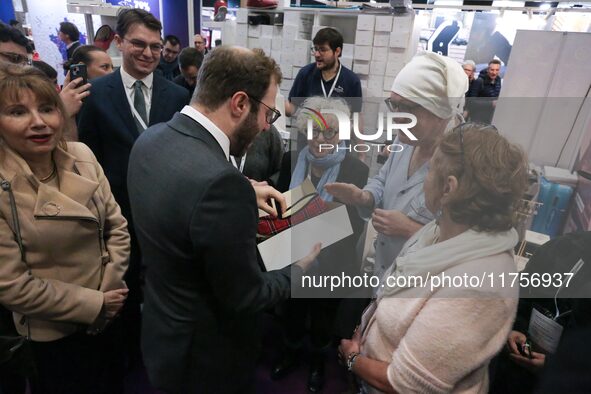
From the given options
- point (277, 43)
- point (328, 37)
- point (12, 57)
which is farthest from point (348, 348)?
point (277, 43)

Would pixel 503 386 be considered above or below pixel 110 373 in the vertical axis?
above

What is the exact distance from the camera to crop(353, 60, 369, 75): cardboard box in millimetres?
4262

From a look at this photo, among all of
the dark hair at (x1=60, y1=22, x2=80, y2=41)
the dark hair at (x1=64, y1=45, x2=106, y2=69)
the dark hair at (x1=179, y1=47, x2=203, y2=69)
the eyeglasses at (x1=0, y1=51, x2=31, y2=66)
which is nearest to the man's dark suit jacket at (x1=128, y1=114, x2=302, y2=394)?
the eyeglasses at (x1=0, y1=51, x2=31, y2=66)

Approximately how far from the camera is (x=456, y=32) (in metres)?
6.93

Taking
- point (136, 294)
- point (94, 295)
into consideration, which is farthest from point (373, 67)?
point (94, 295)

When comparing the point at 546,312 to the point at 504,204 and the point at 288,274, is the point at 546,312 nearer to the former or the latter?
the point at 504,204

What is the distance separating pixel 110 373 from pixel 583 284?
1.71 metres

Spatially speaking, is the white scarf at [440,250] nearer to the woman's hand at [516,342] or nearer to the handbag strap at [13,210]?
the woman's hand at [516,342]

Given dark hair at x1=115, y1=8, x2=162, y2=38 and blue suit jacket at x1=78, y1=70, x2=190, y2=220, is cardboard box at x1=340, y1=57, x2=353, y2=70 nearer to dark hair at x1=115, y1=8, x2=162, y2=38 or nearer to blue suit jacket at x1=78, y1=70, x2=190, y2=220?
dark hair at x1=115, y1=8, x2=162, y2=38

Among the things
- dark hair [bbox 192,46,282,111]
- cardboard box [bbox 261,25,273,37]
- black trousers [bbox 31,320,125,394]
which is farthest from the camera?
cardboard box [bbox 261,25,273,37]

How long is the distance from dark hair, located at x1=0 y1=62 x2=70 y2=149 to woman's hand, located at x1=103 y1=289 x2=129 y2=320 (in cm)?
71

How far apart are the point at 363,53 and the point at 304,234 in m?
3.55

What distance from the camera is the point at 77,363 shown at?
55.9 inches

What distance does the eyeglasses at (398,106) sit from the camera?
0.94 m
